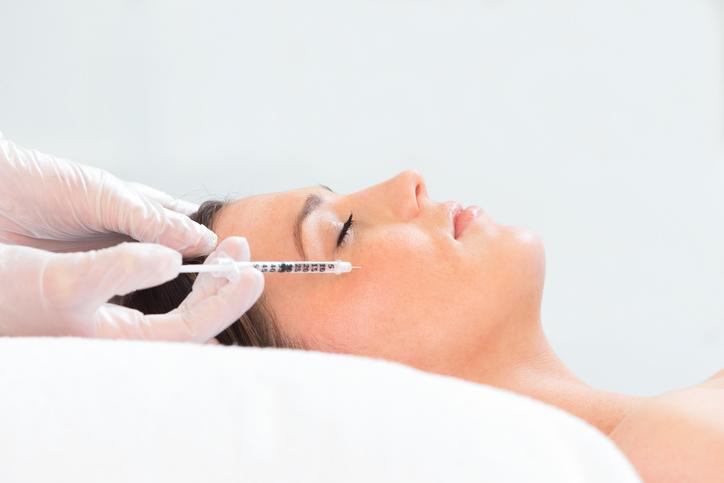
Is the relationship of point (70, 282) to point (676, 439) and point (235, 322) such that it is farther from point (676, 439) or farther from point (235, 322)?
point (676, 439)

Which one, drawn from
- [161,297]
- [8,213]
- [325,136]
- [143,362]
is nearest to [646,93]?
[325,136]

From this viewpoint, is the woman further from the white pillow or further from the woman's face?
the white pillow

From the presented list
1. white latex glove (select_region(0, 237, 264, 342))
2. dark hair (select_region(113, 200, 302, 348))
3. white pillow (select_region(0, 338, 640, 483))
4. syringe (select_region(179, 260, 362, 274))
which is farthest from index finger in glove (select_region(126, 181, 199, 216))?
white pillow (select_region(0, 338, 640, 483))

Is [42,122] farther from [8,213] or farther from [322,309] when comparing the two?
[322,309]

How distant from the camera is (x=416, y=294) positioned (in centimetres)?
112

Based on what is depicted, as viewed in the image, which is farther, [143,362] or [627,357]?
[627,357]

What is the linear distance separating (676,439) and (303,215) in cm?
64

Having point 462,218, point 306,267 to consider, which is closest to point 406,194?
point 462,218

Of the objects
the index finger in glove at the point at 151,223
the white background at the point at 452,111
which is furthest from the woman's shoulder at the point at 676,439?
the white background at the point at 452,111

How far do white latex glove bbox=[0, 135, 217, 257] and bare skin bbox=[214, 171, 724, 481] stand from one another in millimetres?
134

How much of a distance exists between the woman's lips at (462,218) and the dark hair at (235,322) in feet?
1.00

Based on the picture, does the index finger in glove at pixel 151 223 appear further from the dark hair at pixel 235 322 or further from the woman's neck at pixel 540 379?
the woman's neck at pixel 540 379

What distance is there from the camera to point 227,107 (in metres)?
1.86

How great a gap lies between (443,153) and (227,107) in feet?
1.75
